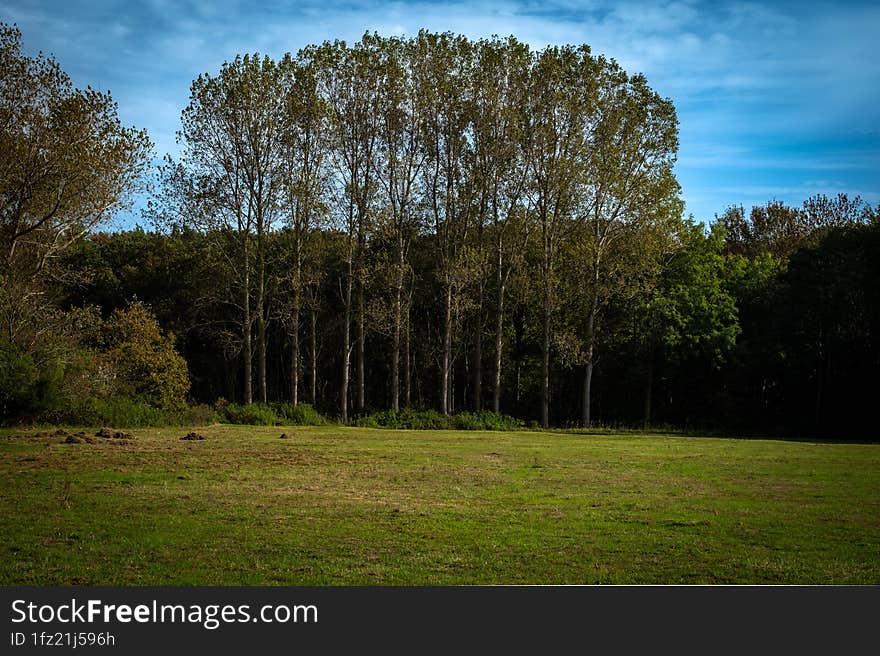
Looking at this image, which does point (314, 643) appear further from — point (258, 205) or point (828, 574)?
point (258, 205)

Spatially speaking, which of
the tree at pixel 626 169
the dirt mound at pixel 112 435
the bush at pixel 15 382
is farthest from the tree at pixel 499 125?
the bush at pixel 15 382

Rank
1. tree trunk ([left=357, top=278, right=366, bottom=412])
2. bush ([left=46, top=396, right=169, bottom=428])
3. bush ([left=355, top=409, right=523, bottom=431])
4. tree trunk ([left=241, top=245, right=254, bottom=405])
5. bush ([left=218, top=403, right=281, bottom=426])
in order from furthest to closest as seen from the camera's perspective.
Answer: tree trunk ([left=357, top=278, right=366, bottom=412]) → tree trunk ([left=241, top=245, right=254, bottom=405]) → bush ([left=355, top=409, right=523, bottom=431]) → bush ([left=218, top=403, right=281, bottom=426]) → bush ([left=46, top=396, right=169, bottom=428])

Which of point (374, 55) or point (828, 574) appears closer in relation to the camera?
point (828, 574)

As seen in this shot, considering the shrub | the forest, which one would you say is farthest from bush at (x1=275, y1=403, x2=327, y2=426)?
the shrub

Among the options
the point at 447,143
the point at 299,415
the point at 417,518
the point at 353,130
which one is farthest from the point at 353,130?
the point at 417,518

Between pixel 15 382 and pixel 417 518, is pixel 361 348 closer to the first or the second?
pixel 15 382

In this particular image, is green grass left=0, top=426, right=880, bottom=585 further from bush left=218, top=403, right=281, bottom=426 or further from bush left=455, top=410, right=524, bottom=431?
bush left=455, top=410, right=524, bottom=431

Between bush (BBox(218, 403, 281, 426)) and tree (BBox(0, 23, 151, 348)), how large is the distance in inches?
357

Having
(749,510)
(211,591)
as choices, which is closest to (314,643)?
(211,591)

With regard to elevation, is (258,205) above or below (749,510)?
above

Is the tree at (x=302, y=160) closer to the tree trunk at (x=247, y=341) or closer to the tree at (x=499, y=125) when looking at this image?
the tree trunk at (x=247, y=341)

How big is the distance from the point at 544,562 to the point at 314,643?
3.37m

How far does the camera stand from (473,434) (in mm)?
35250

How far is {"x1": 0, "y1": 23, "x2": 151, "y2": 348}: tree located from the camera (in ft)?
106
